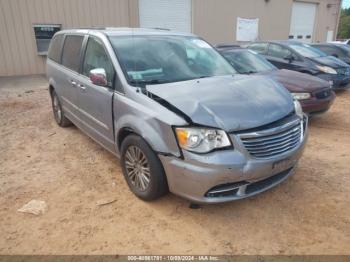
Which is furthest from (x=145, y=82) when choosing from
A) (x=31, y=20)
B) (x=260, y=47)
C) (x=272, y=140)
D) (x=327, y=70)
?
(x=31, y=20)

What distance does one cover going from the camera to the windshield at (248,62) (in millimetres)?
6562

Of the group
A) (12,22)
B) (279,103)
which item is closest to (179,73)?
(279,103)

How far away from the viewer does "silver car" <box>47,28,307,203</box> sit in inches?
106

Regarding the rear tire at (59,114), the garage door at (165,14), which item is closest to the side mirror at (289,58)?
the rear tire at (59,114)

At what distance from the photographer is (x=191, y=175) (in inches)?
106

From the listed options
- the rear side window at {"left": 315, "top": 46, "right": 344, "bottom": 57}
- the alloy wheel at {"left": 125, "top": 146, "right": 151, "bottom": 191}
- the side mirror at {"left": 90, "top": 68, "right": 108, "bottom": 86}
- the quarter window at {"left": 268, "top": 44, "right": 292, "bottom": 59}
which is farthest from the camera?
the rear side window at {"left": 315, "top": 46, "right": 344, "bottom": 57}

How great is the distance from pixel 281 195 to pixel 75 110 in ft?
10.5

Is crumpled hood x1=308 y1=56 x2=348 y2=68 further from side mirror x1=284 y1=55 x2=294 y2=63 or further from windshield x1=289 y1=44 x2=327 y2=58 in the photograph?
side mirror x1=284 y1=55 x2=294 y2=63

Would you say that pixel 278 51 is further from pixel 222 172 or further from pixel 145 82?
pixel 222 172

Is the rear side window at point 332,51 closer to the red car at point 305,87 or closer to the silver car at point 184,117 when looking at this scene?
the red car at point 305,87

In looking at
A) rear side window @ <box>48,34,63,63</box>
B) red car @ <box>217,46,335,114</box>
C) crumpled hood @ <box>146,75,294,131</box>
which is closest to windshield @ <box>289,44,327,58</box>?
red car @ <box>217,46,335,114</box>

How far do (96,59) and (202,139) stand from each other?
2049mm

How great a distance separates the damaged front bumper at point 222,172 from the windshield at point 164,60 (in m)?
1.09

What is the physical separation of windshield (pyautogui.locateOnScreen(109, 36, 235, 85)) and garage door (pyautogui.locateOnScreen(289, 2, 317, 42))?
17.9 meters
